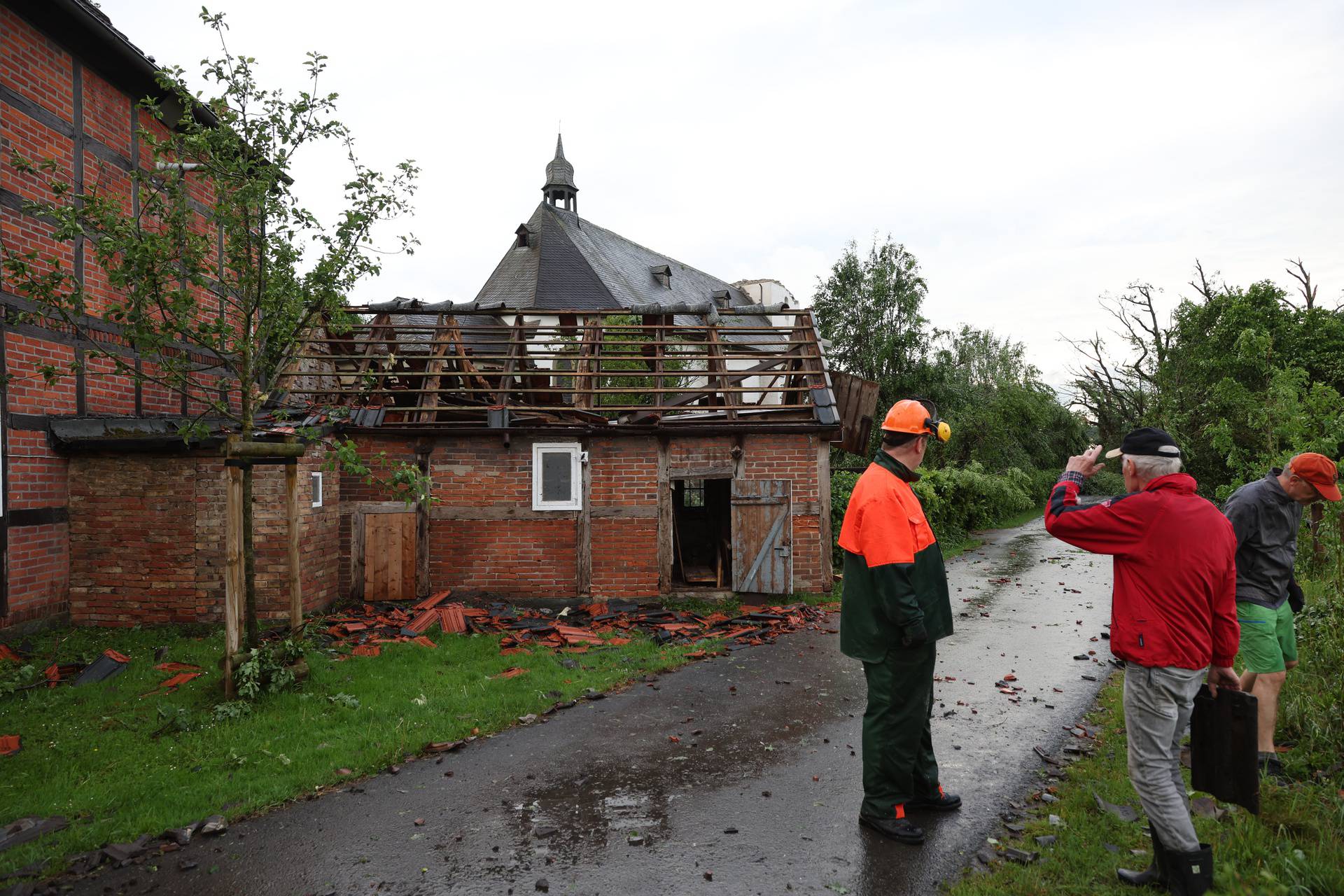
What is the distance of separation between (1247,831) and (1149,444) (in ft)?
6.65

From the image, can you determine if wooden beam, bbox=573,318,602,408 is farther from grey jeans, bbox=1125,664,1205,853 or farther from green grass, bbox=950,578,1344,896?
grey jeans, bbox=1125,664,1205,853

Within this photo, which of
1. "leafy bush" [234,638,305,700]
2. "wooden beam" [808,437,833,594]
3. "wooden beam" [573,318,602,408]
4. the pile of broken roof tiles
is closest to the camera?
"leafy bush" [234,638,305,700]

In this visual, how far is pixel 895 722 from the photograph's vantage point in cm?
402

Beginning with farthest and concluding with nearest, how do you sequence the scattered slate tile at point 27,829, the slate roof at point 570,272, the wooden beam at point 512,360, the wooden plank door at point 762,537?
the slate roof at point 570,272
the wooden beam at point 512,360
the wooden plank door at point 762,537
the scattered slate tile at point 27,829

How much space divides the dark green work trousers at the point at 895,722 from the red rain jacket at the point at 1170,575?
981 millimetres

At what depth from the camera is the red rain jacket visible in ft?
10.7

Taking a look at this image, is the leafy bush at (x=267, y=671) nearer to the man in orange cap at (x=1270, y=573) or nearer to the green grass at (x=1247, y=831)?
the green grass at (x=1247, y=831)

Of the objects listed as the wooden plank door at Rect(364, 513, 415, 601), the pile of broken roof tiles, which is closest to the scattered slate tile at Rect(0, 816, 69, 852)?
the pile of broken roof tiles

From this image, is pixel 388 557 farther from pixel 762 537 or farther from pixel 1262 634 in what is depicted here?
pixel 1262 634

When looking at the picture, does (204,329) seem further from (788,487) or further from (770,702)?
(788,487)

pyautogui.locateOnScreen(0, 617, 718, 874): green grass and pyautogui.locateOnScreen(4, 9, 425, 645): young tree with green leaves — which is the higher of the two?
pyautogui.locateOnScreen(4, 9, 425, 645): young tree with green leaves

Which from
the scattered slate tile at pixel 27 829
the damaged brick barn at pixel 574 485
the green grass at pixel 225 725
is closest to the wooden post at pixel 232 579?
the green grass at pixel 225 725

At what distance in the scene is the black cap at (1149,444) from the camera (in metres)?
3.45

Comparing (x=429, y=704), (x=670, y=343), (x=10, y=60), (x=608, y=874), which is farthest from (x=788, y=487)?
(x=10, y=60)
